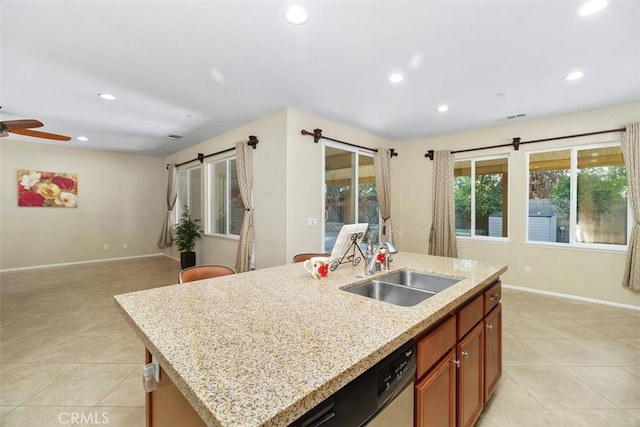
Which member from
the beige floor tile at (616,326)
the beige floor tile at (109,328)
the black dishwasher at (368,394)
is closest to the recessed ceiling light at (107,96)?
the beige floor tile at (109,328)

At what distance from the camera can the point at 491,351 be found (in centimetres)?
182

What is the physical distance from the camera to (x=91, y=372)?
2219 millimetres

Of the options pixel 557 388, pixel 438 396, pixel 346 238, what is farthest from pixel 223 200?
pixel 557 388

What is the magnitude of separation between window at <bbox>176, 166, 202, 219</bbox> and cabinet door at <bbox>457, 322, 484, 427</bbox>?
5695 mm

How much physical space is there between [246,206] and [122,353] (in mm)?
2366

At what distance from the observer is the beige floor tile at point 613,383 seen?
6.32ft

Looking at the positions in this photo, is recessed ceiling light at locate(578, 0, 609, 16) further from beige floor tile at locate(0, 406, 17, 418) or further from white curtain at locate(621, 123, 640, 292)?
beige floor tile at locate(0, 406, 17, 418)

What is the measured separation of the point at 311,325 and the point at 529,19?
2.60 metres

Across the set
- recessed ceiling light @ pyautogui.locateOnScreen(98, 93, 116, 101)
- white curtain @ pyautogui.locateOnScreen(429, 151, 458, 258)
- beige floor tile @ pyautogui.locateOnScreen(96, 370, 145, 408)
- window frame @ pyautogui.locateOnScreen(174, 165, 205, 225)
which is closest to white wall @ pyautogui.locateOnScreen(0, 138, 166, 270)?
window frame @ pyautogui.locateOnScreen(174, 165, 205, 225)

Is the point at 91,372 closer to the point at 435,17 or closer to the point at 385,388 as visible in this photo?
the point at 385,388

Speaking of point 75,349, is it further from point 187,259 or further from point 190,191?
point 190,191

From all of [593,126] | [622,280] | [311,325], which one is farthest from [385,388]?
[593,126]

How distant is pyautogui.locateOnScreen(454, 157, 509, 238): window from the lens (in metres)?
4.58

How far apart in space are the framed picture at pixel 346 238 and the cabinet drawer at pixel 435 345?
79 cm
